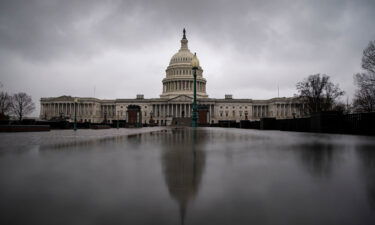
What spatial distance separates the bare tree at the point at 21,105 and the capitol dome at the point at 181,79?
5551 cm

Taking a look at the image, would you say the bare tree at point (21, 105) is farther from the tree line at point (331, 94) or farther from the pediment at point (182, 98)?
the pediment at point (182, 98)

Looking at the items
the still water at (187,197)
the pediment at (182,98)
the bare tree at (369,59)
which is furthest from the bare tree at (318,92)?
the pediment at (182,98)

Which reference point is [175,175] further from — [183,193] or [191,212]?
[191,212]

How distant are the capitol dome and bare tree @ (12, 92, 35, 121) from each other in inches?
2185

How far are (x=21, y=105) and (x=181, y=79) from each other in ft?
199

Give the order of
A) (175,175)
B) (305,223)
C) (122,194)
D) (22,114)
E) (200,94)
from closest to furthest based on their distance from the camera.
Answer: (305,223)
(122,194)
(175,175)
(22,114)
(200,94)

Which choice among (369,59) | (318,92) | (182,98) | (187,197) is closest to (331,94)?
(318,92)

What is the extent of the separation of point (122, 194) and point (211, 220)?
2.52ft

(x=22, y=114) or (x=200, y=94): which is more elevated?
(x=200, y=94)

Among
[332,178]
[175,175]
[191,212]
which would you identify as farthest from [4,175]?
[332,178]

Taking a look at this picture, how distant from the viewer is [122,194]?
72.3 inches

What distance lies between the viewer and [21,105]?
235 ft

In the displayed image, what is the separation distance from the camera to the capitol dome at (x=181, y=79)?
11091 cm

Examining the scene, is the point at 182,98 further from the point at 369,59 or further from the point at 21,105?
the point at 369,59
